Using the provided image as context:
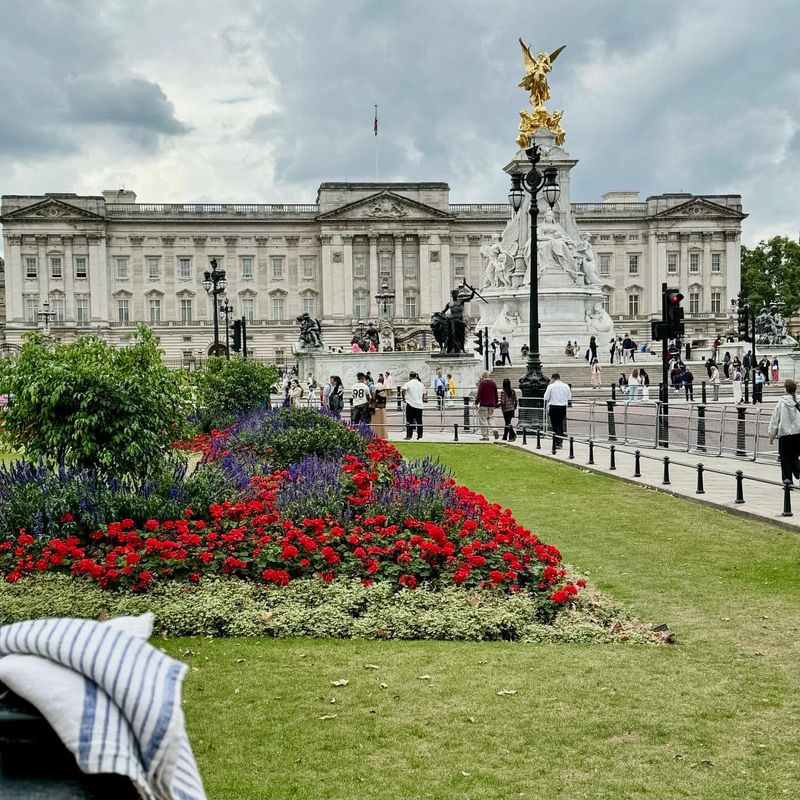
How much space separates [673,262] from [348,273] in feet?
106

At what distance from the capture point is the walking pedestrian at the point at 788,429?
15.4 meters

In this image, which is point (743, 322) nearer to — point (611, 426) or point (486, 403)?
point (486, 403)

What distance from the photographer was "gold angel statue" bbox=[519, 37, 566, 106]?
5247 cm

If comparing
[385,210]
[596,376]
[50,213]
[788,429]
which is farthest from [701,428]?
[50,213]

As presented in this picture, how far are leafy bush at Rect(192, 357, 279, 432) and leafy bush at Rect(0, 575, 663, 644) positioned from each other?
50.2 feet

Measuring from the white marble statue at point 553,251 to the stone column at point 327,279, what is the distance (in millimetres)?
49337

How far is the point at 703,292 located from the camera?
105 m

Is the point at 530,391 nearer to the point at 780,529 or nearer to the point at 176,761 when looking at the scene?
the point at 780,529

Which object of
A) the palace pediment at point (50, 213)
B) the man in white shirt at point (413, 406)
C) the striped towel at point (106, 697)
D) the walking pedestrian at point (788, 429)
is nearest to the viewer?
the striped towel at point (106, 697)

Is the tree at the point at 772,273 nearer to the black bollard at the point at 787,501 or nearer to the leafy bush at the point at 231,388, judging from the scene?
the leafy bush at the point at 231,388

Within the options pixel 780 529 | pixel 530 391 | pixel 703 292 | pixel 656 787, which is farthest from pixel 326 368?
pixel 703 292

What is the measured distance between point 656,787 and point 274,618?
3.74 metres

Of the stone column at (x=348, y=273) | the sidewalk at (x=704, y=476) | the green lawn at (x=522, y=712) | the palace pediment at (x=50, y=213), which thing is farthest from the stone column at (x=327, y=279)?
the green lawn at (x=522, y=712)

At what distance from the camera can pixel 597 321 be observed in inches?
2165
